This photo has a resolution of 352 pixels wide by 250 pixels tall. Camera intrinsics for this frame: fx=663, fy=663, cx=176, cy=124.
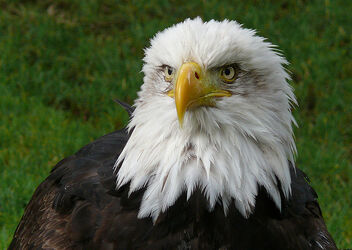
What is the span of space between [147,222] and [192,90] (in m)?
0.77

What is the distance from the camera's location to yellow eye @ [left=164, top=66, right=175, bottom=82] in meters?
3.58

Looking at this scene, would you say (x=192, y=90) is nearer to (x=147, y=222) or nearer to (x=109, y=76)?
(x=147, y=222)

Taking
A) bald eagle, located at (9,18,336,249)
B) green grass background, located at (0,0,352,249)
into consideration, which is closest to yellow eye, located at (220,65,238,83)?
bald eagle, located at (9,18,336,249)

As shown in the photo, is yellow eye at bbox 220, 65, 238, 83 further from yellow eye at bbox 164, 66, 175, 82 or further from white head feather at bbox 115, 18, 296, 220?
yellow eye at bbox 164, 66, 175, 82

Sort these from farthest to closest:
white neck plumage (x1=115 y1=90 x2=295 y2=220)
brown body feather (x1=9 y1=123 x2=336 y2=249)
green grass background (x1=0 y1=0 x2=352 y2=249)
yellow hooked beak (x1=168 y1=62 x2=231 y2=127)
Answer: green grass background (x1=0 y1=0 x2=352 y2=249) < brown body feather (x1=9 y1=123 x2=336 y2=249) < white neck plumage (x1=115 y1=90 x2=295 y2=220) < yellow hooked beak (x1=168 y1=62 x2=231 y2=127)

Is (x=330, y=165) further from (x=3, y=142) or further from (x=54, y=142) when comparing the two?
(x=3, y=142)

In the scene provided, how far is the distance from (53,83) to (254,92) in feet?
14.6

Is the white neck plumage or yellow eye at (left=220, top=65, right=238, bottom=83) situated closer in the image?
the white neck plumage

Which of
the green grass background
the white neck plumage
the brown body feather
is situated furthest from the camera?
the green grass background

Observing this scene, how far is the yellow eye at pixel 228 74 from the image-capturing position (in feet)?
11.7

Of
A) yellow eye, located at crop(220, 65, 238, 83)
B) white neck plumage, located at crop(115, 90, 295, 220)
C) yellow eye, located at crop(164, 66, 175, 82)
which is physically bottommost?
white neck plumage, located at crop(115, 90, 295, 220)

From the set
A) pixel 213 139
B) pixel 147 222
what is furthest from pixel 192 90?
pixel 147 222

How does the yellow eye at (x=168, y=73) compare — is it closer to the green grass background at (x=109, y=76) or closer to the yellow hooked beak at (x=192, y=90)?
the yellow hooked beak at (x=192, y=90)

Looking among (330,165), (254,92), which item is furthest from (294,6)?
(254,92)
